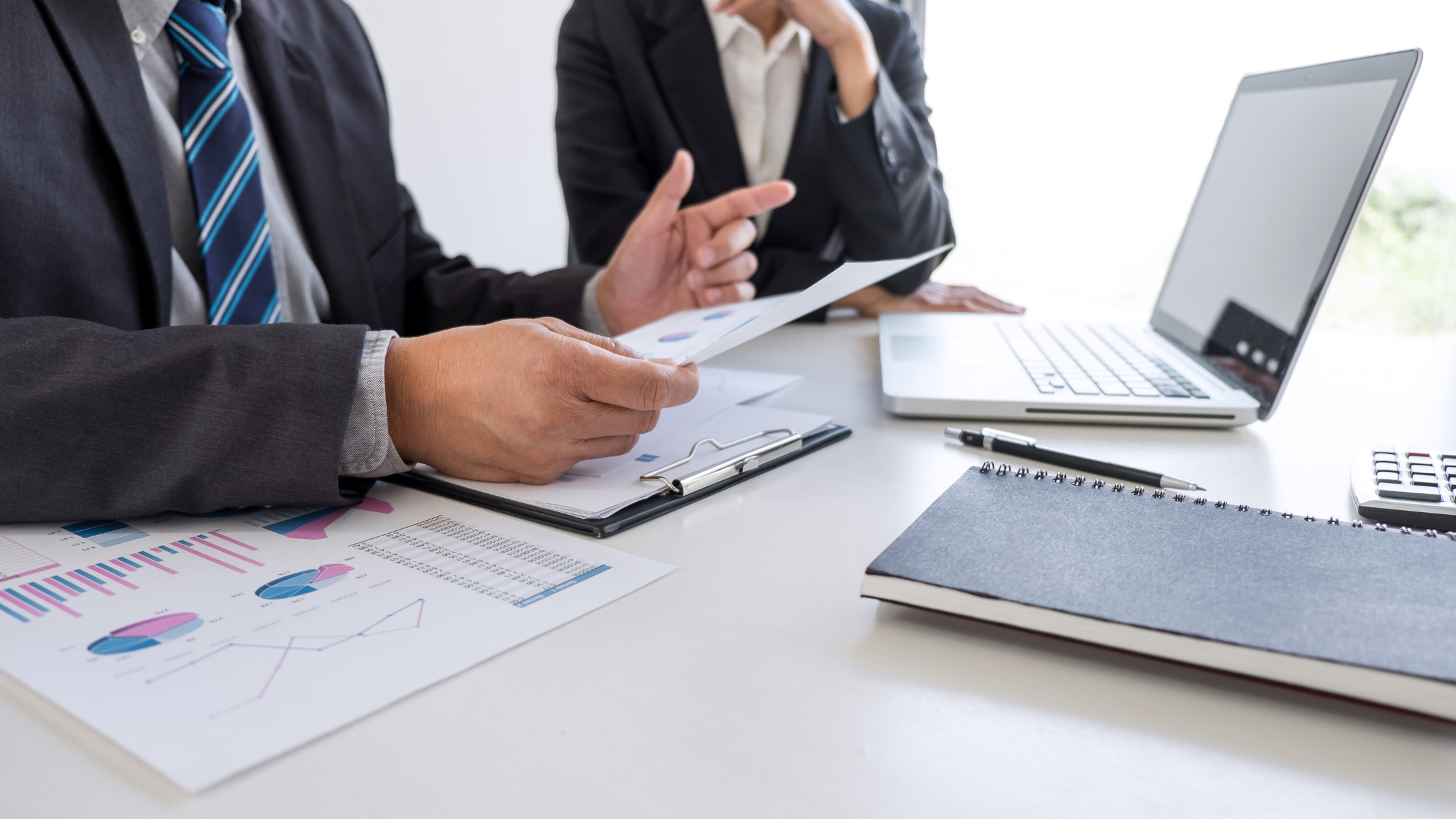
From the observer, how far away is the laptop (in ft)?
2.56

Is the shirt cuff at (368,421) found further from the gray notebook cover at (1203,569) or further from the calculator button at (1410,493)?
the calculator button at (1410,493)

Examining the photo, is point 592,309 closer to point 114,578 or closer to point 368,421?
point 368,421

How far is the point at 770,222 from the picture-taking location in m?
1.60

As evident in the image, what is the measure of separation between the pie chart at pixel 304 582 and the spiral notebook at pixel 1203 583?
294 millimetres

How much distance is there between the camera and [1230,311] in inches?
37.4

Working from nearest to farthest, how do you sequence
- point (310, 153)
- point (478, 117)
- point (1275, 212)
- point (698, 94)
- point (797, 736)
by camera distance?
point (797, 736) → point (1275, 212) → point (310, 153) → point (698, 94) → point (478, 117)

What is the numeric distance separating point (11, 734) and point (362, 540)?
0.68ft

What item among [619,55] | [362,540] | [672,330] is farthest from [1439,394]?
[619,55]

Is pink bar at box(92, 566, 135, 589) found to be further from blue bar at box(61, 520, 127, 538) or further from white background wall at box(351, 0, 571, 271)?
white background wall at box(351, 0, 571, 271)

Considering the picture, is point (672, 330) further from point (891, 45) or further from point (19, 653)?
point (891, 45)

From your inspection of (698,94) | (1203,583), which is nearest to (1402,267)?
(698,94)

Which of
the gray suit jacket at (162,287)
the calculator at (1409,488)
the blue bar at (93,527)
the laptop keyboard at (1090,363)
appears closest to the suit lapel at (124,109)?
the gray suit jacket at (162,287)

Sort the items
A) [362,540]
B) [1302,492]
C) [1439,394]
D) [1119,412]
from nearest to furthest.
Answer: [362,540] < [1302,492] < [1119,412] < [1439,394]

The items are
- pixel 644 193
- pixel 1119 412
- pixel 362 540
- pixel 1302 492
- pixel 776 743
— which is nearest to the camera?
pixel 776 743
